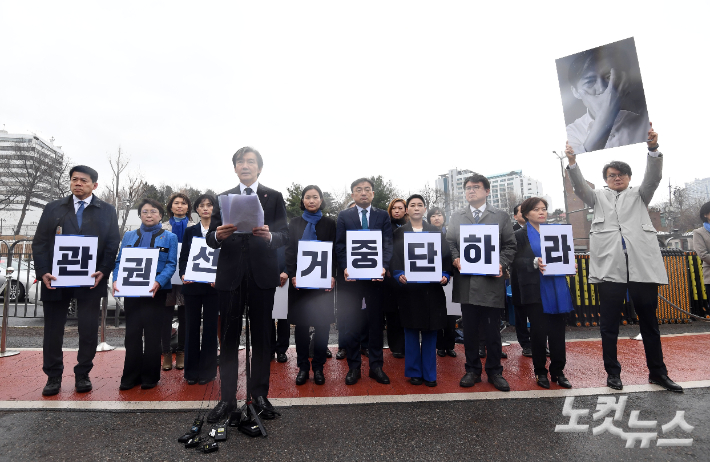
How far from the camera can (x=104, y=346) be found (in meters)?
5.89

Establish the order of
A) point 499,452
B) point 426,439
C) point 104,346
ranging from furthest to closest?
point 104,346 < point 426,439 < point 499,452

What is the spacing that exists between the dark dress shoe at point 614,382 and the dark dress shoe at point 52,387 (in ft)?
19.5

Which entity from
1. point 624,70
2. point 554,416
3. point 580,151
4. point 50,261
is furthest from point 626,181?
point 50,261

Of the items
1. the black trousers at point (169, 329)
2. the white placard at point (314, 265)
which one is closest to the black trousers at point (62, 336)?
the black trousers at point (169, 329)

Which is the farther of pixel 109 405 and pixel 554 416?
pixel 109 405

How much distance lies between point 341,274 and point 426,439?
7.55 ft

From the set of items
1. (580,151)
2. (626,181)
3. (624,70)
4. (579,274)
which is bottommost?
(579,274)

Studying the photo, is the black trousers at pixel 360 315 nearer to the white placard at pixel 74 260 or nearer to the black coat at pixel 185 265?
the black coat at pixel 185 265

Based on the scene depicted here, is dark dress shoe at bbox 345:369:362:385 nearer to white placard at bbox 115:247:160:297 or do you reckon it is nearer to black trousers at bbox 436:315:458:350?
black trousers at bbox 436:315:458:350

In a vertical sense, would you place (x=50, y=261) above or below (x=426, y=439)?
above

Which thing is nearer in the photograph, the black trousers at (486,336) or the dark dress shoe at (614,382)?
the dark dress shoe at (614,382)

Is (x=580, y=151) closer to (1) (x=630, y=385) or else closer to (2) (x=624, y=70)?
(2) (x=624, y=70)

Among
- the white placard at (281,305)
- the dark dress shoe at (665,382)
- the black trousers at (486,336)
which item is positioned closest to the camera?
the dark dress shoe at (665,382)

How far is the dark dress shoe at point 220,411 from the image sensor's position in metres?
3.05
